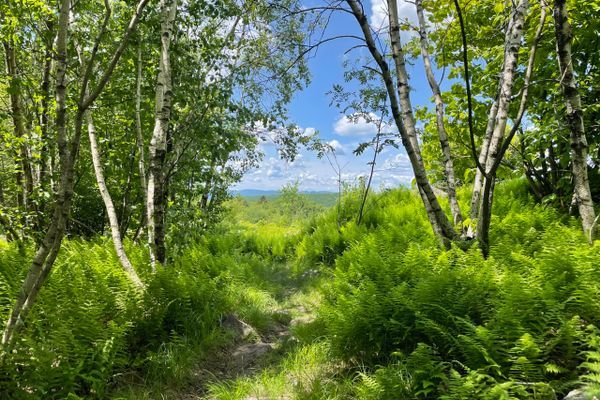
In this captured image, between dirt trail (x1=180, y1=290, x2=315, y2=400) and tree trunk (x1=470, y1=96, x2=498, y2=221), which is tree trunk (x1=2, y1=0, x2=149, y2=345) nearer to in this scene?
dirt trail (x1=180, y1=290, x2=315, y2=400)

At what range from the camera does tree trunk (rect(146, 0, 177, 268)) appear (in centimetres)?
467

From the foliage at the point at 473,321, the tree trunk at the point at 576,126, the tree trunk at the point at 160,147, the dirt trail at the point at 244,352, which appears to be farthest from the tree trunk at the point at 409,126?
the tree trunk at the point at 160,147

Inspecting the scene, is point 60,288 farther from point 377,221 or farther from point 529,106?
point 529,106

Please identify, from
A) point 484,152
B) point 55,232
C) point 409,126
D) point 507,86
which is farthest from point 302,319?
point 507,86

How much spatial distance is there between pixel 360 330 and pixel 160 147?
3372mm

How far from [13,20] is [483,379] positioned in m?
6.90

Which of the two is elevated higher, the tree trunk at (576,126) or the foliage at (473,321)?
the tree trunk at (576,126)

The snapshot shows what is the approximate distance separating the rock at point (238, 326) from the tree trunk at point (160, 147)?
1.23 metres

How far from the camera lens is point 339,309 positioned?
3.84 m

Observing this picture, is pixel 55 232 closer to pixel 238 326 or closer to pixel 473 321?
pixel 238 326

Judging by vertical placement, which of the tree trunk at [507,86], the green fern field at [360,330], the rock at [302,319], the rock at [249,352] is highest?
the tree trunk at [507,86]

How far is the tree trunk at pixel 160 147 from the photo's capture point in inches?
184

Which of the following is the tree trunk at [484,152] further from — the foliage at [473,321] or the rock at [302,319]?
the rock at [302,319]

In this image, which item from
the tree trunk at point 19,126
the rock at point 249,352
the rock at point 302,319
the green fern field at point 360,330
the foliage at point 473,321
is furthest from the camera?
the tree trunk at point 19,126
